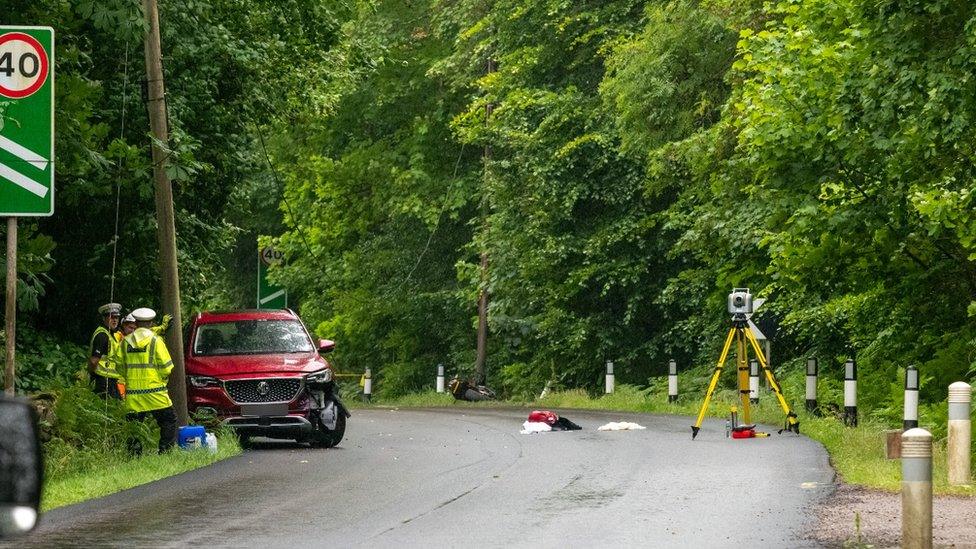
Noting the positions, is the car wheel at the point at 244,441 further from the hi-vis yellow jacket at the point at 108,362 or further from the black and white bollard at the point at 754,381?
the black and white bollard at the point at 754,381

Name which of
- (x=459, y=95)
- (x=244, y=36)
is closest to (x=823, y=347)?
(x=244, y=36)

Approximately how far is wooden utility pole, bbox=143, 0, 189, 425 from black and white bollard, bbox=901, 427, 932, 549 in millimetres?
11970

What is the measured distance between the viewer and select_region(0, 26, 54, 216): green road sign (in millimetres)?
13070

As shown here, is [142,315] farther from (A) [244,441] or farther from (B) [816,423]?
(B) [816,423]

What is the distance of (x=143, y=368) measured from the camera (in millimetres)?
17656

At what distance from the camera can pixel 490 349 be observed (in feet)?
149

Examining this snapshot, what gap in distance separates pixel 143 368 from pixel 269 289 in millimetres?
25716

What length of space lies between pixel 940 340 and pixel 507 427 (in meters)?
6.75

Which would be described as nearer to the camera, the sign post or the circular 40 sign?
the circular 40 sign

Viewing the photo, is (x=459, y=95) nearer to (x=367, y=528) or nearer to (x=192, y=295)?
(x=192, y=295)

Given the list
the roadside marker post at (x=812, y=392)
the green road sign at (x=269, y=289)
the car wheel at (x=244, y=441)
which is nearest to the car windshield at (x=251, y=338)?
the car wheel at (x=244, y=441)

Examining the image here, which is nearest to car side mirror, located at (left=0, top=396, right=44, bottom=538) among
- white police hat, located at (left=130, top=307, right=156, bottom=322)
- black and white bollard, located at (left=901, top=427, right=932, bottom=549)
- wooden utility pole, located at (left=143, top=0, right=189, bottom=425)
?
black and white bollard, located at (left=901, top=427, right=932, bottom=549)

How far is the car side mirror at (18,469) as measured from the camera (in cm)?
374

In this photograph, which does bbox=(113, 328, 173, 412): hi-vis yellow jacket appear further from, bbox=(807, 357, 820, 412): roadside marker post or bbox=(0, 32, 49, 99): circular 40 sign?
bbox=(807, 357, 820, 412): roadside marker post
